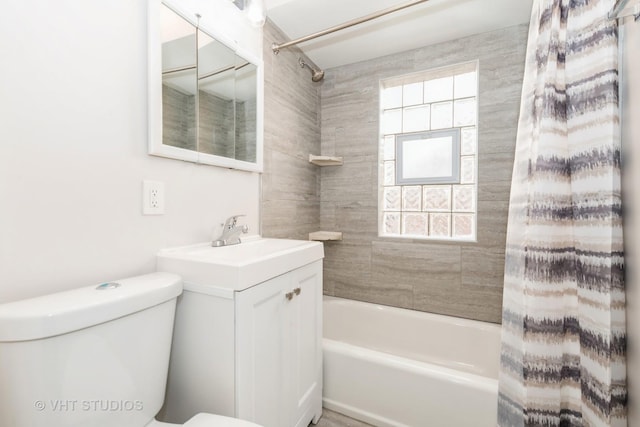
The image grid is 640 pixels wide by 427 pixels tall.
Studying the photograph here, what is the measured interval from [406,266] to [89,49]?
6.81 ft

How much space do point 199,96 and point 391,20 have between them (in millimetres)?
1304

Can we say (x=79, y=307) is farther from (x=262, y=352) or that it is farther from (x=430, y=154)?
(x=430, y=154)

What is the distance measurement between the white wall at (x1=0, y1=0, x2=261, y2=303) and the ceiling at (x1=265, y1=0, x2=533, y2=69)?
100 cm

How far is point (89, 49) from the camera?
2.97 feet

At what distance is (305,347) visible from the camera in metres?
1.30

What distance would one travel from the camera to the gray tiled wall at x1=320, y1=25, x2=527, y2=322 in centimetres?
183

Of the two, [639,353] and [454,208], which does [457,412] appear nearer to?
[639,353]

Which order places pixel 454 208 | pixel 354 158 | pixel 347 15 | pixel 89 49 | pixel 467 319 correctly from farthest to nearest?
pixel 354 158 < pixel 454 208 < pixel 467 319 < pixel 347 15 < pixel 89 49

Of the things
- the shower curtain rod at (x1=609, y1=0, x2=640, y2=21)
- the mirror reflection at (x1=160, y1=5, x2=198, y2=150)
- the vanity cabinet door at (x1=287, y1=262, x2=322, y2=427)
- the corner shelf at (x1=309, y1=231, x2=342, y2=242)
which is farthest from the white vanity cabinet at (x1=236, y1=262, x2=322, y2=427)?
the shower curtain rod at (x1=609, y1=0, x2=640, y2=21)

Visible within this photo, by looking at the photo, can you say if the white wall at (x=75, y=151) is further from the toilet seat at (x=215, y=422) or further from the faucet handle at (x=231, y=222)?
the toilet seat at (x=215, y=422)

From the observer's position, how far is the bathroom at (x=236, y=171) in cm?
78

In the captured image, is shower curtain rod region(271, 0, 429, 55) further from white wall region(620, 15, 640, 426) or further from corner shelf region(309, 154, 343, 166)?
white wall region(620, 15, 640, 426)

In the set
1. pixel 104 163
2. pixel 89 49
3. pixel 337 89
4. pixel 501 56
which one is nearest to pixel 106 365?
pixel 104 163

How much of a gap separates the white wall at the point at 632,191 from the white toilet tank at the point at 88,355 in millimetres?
1362
